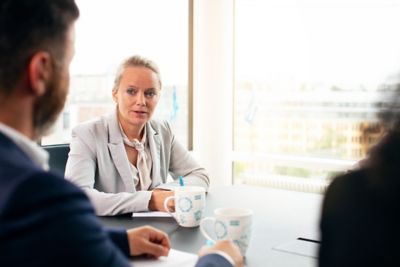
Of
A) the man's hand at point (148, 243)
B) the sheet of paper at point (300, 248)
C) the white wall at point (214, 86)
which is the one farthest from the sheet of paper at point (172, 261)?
the white wall at point (214, 86)

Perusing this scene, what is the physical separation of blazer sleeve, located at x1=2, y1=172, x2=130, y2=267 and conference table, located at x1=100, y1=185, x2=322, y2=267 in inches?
19.3

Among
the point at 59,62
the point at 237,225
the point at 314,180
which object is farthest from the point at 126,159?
the point at 314,180

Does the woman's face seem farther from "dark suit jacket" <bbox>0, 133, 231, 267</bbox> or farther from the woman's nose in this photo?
"dark suit jacket" <bbox>0, 133, 231, 267</bbox>

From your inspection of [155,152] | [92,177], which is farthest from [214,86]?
[92,177]

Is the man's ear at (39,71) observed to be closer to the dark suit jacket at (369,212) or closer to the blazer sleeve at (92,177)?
the dark suit jacket at (369,212)

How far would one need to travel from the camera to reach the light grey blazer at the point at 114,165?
1.78m

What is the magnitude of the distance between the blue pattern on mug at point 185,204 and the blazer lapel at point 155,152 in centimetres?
69

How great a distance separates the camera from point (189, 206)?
1.57 m

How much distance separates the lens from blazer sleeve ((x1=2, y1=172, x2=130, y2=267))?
2.22ft

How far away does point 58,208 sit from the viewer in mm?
698

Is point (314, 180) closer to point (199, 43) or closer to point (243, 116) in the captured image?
point (243, 116)

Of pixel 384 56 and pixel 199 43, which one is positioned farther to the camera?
pixel 199 43

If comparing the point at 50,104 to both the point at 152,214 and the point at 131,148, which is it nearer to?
the point at 152,214

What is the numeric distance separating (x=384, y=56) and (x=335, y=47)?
1.16 ft
